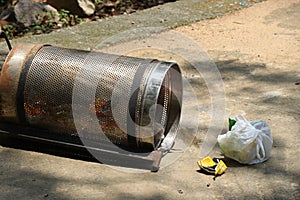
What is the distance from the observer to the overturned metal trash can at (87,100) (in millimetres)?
3391

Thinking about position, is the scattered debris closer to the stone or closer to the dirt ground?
the dirt ground

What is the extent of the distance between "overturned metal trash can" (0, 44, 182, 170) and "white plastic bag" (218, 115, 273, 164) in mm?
463

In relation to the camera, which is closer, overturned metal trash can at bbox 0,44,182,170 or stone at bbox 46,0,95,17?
overturned metal trash can at bbox 0,44,182,170

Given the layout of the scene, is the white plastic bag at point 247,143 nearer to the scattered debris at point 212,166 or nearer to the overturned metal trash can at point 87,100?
the scattered debris at point 212,166

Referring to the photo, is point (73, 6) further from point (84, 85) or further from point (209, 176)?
point (209, 176)

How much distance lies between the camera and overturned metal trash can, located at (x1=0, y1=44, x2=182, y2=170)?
3391mm

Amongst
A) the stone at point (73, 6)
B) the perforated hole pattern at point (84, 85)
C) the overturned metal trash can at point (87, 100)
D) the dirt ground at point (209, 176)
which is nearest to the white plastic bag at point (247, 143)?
the dirt ground at point (209, 176)

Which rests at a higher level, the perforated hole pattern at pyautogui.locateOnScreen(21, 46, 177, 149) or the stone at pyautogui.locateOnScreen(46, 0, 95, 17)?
the perforated hole pattern at pyautogui.locateOnScreen(21, 46, 177, 149)

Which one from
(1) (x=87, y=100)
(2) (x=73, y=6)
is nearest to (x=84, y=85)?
(1) (x=87, y=100)

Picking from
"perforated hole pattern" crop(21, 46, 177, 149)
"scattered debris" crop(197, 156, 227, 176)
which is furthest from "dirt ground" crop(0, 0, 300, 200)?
"perforated hole pattern" crop(21, 46, 177, 149)

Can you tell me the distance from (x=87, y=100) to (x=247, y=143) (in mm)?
1088

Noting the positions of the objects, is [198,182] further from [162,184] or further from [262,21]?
[262,21]

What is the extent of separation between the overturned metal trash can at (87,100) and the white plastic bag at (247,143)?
46 centimetres

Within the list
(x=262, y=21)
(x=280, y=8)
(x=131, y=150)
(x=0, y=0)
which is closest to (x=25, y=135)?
(x=131, y=150)
